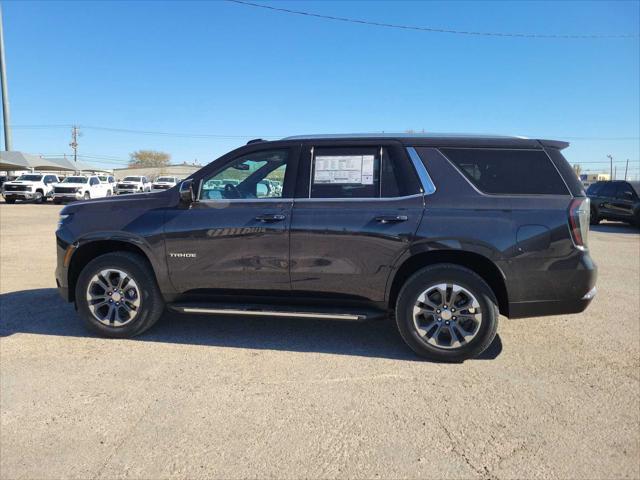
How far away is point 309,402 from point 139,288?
210 centimetres

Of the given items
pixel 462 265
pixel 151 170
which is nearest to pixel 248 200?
pixel 462 265

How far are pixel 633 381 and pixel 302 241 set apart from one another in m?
2.89

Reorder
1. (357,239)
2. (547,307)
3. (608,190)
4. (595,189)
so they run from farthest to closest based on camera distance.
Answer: (595,189), (608,190), (357,239), (547,307)

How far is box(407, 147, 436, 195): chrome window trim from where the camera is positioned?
12.4 feet

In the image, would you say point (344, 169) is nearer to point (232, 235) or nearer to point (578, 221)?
point (232, 235)

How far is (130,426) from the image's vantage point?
2.82 meters

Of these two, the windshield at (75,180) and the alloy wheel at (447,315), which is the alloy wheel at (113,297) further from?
the windshield at (75,180)

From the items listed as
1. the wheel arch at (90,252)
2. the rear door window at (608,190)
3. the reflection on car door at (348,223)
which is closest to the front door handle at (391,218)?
the reflection on car door at (348,223)

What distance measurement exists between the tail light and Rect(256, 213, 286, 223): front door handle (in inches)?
94.6

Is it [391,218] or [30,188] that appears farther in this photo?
[30,188]

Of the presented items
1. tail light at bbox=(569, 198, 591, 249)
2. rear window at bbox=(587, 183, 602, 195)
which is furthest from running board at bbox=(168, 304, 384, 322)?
rear window at bbox=(587, 183, 602, 195)

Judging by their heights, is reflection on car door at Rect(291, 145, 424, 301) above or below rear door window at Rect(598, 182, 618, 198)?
below

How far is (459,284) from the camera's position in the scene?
3.72 metres

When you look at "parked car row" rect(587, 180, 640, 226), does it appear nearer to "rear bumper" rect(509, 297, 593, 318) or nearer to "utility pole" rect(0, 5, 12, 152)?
"rear bumper" rect(509, 297, 593, 318)
